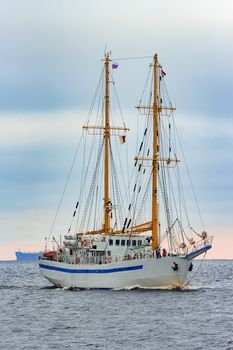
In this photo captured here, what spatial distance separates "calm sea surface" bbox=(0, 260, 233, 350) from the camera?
2372 inches

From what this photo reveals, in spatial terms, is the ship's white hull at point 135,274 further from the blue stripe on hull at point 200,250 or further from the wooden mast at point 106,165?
the wooden mast at point 106,165

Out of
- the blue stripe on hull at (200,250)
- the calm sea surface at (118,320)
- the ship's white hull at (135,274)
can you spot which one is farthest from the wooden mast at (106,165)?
the blue stripe on hull at (200,250)

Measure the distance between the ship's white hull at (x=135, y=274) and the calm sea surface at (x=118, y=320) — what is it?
1.36 m

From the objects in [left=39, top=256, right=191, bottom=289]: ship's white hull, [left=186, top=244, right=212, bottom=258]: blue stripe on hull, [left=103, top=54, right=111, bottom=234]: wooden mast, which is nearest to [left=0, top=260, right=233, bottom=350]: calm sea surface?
[left=39, top=256, right=191, bottom=289]: ship's white hull

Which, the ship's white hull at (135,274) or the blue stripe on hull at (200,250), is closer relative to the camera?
the ship's white hull at (135,274)

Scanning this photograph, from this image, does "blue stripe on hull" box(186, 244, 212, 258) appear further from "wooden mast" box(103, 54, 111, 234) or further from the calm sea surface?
"wooden mast" box(103, 54, 111, 234)

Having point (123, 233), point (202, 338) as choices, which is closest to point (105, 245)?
point (123, 233)

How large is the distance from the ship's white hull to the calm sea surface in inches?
53.7

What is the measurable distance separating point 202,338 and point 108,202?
46.7 m

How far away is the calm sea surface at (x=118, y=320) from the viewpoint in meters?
60.2

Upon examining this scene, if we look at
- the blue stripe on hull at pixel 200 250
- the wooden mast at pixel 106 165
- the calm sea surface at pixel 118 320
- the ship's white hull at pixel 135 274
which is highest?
the wooden mast at pixel 106 165

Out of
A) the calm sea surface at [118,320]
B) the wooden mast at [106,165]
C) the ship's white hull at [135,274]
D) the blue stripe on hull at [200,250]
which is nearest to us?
the calm sea surface at [118,320]

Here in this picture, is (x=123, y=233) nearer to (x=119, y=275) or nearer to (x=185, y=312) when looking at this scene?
(x=119, y=275)

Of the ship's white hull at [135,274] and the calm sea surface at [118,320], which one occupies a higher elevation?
the ship's white hull at [135,274]
